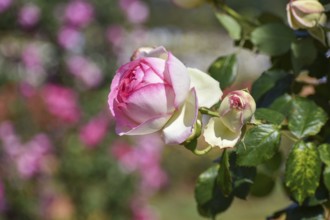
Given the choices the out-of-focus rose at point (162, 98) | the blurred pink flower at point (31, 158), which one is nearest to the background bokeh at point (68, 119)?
the blurred pink flower at point (31, 158)

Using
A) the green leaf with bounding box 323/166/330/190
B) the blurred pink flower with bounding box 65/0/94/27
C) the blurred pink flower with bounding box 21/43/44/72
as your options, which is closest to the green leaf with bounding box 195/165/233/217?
the green leaf with bounding box 323/166/330/190

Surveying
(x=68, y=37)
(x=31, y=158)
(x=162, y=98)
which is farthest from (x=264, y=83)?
(x=68, y=37)

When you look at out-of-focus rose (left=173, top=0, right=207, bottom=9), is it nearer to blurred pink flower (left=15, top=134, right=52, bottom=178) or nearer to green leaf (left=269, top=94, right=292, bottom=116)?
green leaf (left=269, top=94, right=292, bottom=116)

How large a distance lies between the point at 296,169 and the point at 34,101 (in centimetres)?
351

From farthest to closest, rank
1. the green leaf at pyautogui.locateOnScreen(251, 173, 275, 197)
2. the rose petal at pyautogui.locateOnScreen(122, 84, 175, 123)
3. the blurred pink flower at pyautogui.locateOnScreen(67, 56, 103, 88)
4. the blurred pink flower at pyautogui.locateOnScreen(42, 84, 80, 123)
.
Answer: the blurred pink flower at pyautogui.locateOnScreen(67, 56, 103, 88) → the blurred pink flower at pyautogui.locateOnScreen(42, 84, 80, 123) → the green leaf at pyautogui.locateOnScreen(251, 173, 275, 197) → the rose petal at pyautogui.locateOnScreen(122, 84, 175, 123)

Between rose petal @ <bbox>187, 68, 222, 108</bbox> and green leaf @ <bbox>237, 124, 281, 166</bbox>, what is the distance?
0.18ft

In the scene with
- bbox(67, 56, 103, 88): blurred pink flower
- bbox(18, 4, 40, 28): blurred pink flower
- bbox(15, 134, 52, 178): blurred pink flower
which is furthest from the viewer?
bbox(67, 56, 103, 88): blurred pink flower

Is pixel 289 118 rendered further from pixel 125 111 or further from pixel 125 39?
pixel 125 39

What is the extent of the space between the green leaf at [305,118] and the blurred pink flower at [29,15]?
3.48 metres

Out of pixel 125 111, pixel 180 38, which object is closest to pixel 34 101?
pixel 125 111

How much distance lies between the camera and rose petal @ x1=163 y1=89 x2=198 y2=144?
2.30 ft

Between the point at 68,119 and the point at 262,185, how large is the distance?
3.10 meters

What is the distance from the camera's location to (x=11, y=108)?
4.31 m

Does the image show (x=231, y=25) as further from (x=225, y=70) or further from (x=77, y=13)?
(x=77, y=13)
